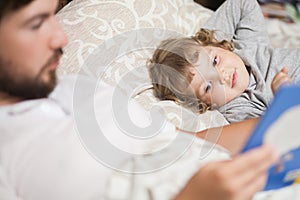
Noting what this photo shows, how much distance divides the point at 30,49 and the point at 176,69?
28.2 inches

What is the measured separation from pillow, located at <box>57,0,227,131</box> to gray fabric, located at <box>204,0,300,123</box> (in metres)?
0.11

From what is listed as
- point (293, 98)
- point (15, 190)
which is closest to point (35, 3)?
point (15, 190)

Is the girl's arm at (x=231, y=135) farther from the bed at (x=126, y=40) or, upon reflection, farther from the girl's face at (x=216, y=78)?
the girl's face at (x=216, y=78)

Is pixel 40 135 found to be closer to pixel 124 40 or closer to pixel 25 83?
pixel 25 83

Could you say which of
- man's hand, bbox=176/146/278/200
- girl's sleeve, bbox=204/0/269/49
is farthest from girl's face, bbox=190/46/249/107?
man's hand, bbox=176/146/278/200

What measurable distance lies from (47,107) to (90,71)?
1.49 feet

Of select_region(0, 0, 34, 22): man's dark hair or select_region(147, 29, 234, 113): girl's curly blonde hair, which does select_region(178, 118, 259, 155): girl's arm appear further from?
select_region(0, 0, 34, 22): man's dark hair

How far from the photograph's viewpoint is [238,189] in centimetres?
68

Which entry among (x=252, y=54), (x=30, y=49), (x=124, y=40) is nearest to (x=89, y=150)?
(x=30, y=49)

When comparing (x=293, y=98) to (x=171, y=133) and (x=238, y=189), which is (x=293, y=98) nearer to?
(x=238, y=189)

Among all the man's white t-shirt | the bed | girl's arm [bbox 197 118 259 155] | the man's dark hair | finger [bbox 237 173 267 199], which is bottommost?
the bed

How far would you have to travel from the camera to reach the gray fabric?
1.43 meters

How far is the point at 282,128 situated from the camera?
2.36ft

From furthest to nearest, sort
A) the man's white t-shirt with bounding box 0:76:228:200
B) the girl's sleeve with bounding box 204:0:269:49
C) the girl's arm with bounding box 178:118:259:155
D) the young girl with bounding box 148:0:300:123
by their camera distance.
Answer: the girl's sleeve with bounding box 204:0:269:49 < the young girl with bounding box 148:0:300:123 < the girl's arm with bounding box 178:118:259:155 < the man's white t-shirt with bounding box 0:76:228:200
